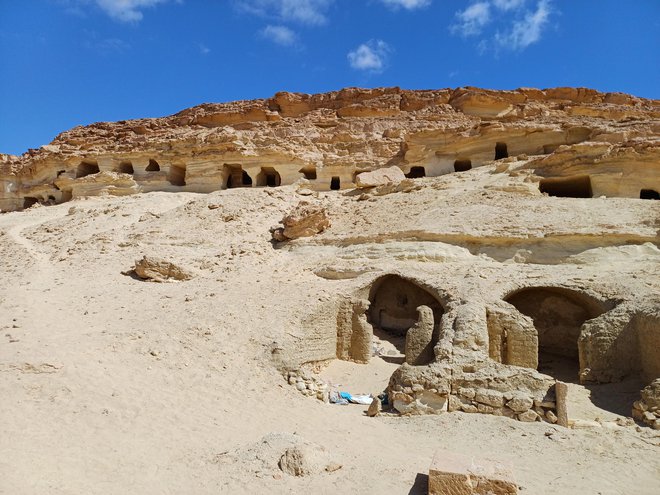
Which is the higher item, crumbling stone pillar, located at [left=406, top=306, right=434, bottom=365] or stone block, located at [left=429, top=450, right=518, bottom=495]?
crumbling stone pillar, located at [left=406, top=306, right=434, bottom=365]

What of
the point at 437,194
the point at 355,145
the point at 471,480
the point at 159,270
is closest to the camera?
the point at 471,480

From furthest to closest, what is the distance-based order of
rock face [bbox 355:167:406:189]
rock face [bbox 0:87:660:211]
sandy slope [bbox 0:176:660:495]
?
rock face [bbox 355:167:406:189] → rock face [bbox 0:87:660:211] → sandy slope [bbox 0:176:660:495]

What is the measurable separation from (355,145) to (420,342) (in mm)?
14170

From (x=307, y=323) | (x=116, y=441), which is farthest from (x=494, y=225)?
(x=116, y=441)

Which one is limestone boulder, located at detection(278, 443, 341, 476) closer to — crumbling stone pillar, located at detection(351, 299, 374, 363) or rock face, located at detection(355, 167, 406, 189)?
crumbling stone pillar, located at detection(351, 299, 374, 363)

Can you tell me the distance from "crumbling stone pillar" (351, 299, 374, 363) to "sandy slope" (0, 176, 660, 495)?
1.27ft

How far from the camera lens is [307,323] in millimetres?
10266

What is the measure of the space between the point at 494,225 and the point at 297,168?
1111 cm

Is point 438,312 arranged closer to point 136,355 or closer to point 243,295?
point 243,295

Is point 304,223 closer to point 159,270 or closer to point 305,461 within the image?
point 159,270

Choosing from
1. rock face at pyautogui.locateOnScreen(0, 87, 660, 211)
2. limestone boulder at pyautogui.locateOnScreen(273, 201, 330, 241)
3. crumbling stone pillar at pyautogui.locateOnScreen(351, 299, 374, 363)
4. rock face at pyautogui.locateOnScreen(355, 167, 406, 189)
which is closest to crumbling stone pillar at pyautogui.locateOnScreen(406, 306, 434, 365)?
crumbling stone pillar at pyautogui.locateOnScreen(351, 299, 374, 363)

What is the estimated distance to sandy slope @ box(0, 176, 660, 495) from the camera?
5.30 metres

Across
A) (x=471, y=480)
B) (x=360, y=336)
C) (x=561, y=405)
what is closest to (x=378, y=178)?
(x=360, y=336)

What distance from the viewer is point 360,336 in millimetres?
11070
